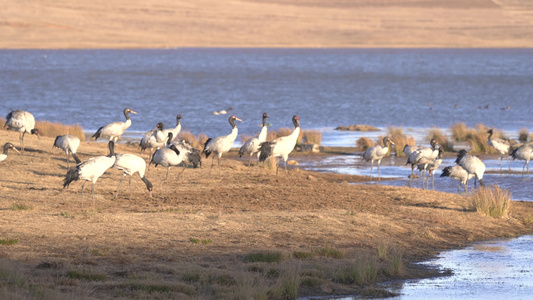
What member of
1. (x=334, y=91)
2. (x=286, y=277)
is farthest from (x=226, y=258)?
(x=334, y=91)

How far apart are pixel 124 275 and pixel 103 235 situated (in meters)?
2.45

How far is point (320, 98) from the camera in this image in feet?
209

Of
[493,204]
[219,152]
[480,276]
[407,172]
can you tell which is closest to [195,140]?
[219,152]

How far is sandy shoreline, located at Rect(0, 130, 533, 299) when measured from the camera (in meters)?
11.4

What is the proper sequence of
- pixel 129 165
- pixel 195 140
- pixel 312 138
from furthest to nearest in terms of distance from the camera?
pixel 312 138
pixel 195 140
pixel 129 165

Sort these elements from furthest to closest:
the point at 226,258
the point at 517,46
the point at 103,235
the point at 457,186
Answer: the point at 517,46 < the point at 457,186 < the point at 103,235 < the point at 226,258

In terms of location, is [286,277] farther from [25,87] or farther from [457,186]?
[25,87]

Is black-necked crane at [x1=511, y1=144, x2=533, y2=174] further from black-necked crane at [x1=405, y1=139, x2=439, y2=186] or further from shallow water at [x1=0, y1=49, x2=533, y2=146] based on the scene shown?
shallow water at [x1=0, y1=49, x2=533, y2=146]

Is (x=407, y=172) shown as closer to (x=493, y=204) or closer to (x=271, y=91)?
(x=493, y=204)

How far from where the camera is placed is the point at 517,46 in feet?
552

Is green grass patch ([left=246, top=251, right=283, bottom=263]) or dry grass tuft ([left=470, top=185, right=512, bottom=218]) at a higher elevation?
dry grass tuft ([left=470, top=185, right=512, bottom=218])

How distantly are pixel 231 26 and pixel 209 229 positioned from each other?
159 metres

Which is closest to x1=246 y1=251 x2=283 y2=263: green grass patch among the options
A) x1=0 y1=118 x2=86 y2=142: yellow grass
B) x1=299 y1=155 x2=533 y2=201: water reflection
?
x1=299 y1=155 x2=533 y2=201: water reflection

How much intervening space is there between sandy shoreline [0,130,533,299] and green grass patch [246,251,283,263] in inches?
3.4
